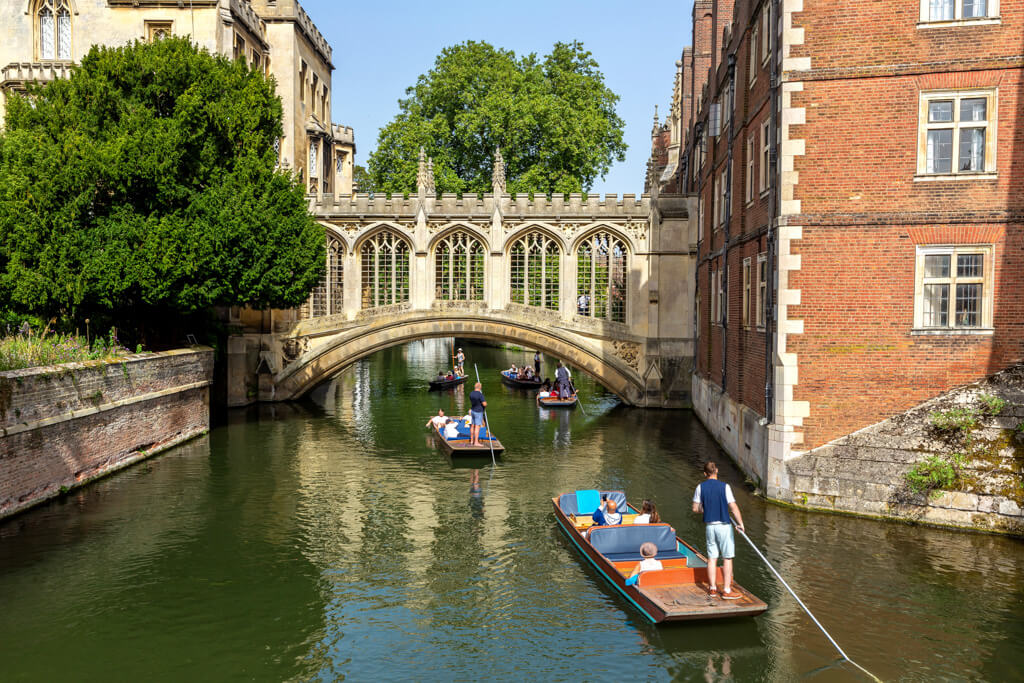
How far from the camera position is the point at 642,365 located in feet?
99.9

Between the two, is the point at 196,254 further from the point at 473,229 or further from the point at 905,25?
the point at 905,25

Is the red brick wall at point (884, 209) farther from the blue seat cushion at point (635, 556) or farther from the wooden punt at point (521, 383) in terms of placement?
the wooden punt at point (521, 383)

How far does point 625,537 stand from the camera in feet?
40.1

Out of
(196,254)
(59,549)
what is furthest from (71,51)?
(59,549)

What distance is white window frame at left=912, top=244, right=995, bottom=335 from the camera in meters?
14.4

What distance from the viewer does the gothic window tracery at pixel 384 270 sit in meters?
31.2

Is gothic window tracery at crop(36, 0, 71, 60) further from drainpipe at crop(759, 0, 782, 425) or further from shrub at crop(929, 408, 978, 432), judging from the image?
shrub at crop(929, 408, 978, 432)

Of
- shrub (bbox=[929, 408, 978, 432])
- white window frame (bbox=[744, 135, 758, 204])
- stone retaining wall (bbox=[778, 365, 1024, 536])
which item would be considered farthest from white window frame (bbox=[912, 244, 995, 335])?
white window frame (bbox=[744, 135, 758, 204])

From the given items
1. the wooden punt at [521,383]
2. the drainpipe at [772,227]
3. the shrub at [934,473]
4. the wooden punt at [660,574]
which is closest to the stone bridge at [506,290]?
the wooden punt at [521,383]

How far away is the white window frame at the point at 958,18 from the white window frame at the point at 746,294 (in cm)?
591

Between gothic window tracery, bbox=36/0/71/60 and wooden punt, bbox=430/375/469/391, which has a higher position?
gothic window tracery, bbox=36/0/71/60

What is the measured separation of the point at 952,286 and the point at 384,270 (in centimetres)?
2100

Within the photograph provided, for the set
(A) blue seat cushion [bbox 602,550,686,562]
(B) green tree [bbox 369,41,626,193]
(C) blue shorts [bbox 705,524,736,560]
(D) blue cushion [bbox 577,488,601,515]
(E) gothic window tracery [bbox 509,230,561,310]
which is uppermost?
(B) green tree [bbox 369,41,626,193]

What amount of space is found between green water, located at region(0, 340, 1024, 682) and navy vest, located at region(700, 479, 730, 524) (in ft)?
4.46
